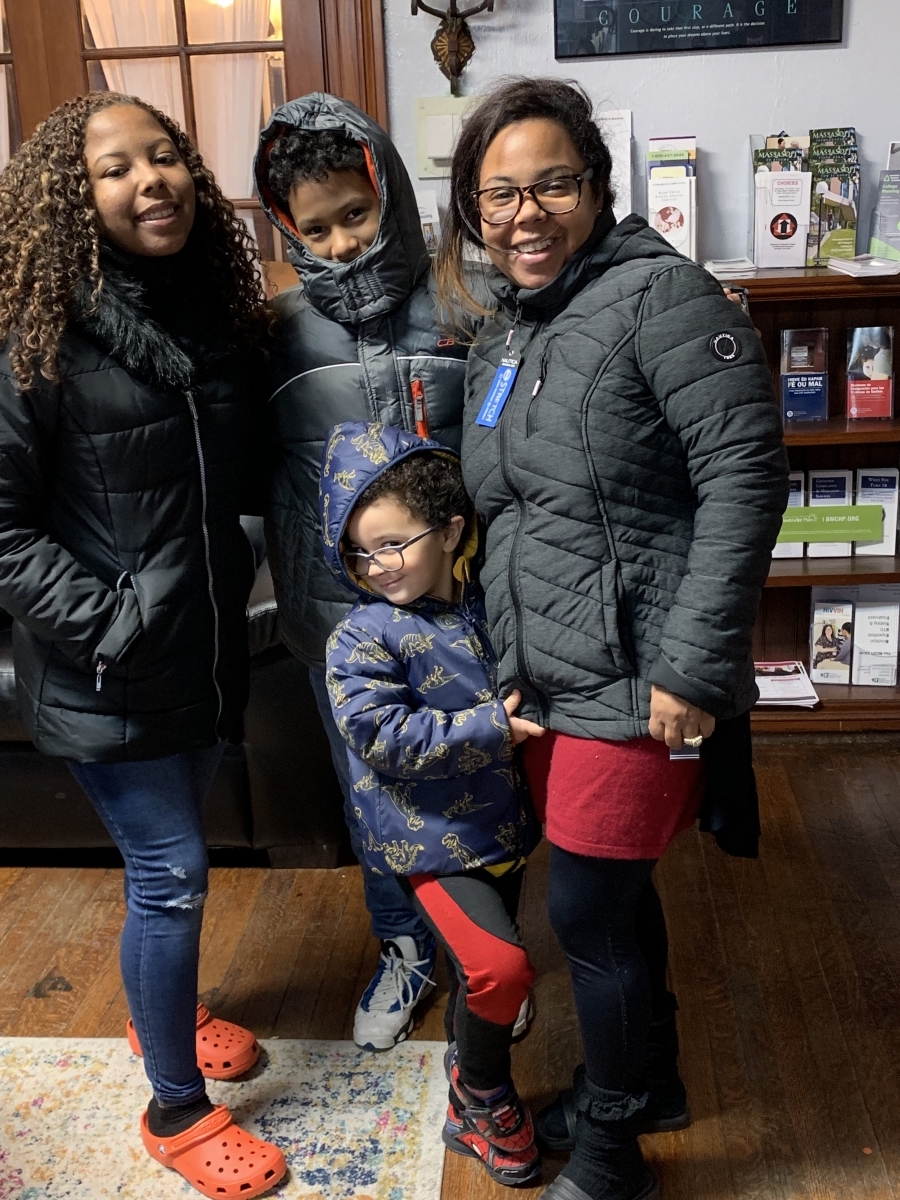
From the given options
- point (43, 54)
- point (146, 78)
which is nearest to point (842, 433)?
point (146, 78)

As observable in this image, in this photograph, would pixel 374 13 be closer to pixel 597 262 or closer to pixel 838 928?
pixel 597 262

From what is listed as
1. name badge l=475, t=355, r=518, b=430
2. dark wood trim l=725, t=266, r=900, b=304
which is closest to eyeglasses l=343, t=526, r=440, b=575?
name badge l=475, t=355, r=518, b=430

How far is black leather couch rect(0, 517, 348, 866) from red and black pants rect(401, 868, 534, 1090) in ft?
2.80

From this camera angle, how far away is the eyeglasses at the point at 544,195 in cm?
132

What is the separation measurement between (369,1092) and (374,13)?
2.53 meters

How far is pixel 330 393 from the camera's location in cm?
163

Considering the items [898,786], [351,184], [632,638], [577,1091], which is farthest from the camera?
[898,786]

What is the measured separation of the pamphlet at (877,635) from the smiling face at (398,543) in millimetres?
1921

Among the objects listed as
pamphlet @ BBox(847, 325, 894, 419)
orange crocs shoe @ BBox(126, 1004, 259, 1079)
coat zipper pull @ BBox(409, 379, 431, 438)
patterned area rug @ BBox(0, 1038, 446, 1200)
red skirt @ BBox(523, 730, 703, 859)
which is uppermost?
coat zipper pull @ BBox(409, 379, 431, 438)

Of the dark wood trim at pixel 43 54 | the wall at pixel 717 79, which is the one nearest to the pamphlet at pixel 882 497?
the wall at pixel 717 79

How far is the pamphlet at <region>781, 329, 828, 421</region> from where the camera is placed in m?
2.96

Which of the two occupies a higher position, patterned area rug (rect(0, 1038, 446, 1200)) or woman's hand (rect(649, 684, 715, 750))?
woman's hand (rect(649, 684, 715, 750))

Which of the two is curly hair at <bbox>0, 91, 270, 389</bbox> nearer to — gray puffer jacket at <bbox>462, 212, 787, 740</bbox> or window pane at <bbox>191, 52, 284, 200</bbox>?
gray puffer jacket at <bbox>462, 212, 787, 740</bbox>

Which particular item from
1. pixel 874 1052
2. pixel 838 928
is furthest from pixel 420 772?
pixel 838 928
